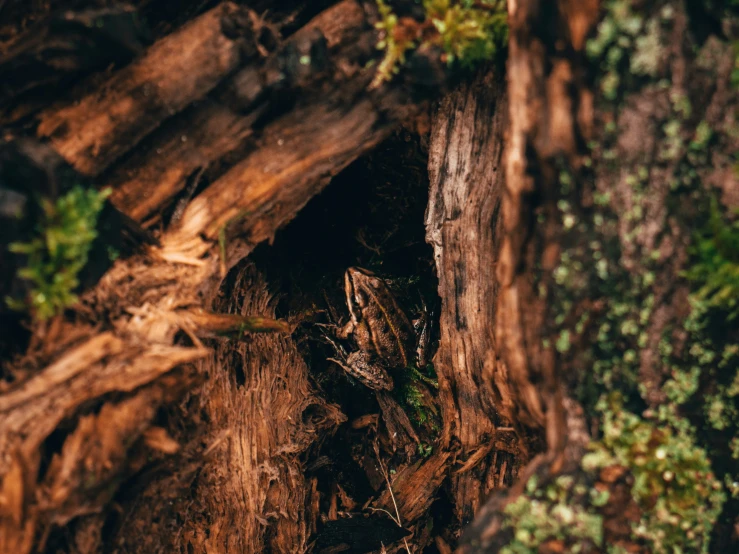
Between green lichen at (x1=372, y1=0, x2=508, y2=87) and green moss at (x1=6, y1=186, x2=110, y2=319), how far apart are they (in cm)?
116

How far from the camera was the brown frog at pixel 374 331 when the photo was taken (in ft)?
10.1

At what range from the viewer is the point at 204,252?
1.96 m

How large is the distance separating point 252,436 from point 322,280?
1043 millimetres

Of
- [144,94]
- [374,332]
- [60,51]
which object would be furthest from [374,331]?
[60,51]

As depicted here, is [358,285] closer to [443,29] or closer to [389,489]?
[389,489]

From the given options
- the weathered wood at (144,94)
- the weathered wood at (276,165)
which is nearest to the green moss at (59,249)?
the weathered wood at (144,94)

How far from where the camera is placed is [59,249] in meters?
1.58

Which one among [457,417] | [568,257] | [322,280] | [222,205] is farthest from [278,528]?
[568,257]

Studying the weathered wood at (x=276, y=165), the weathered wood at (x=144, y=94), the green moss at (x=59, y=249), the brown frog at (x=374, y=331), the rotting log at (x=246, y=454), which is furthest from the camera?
the brown frog at (x=374, y=331)

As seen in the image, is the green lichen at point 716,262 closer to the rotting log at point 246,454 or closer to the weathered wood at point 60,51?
the rotting log at point 246,454

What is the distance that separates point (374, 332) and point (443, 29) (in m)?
1.95

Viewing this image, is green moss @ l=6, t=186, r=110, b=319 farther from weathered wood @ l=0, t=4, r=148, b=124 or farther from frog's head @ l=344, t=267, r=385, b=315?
frog's head @ l=344, t=267, r=385, b=315

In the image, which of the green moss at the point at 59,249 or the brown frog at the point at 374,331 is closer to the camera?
the green moss at the point at 59,249

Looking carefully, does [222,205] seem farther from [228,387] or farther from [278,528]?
[278,528]
